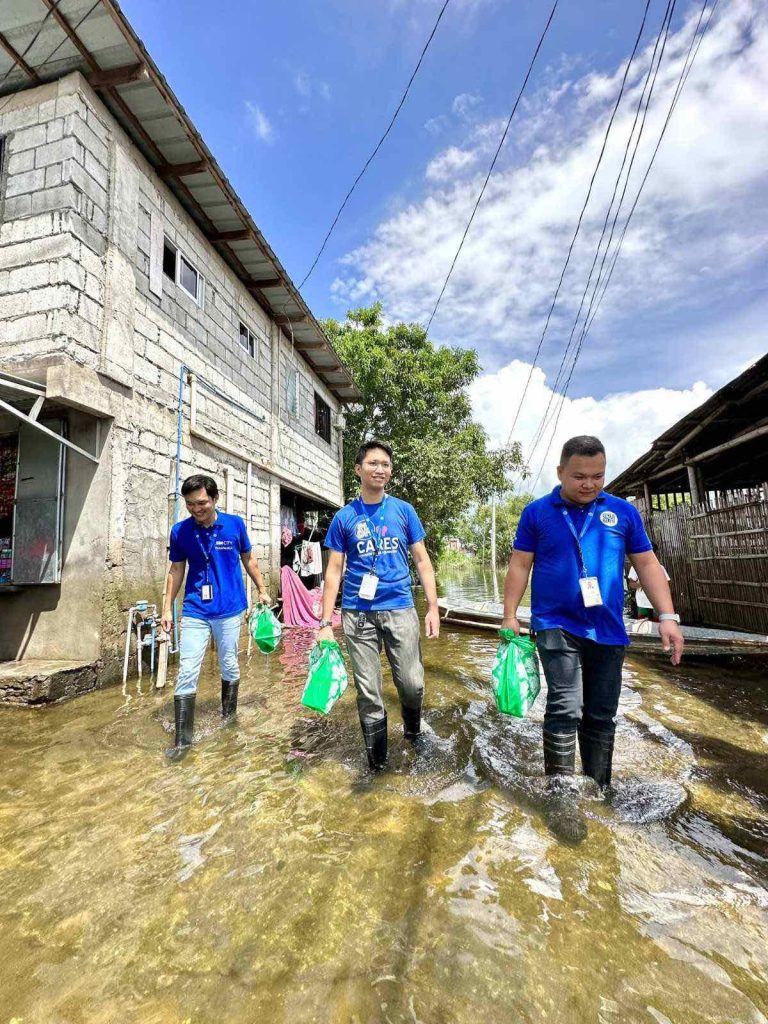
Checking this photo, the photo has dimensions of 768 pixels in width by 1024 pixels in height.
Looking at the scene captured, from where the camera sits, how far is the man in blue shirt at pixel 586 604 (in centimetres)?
260

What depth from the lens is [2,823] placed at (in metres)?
2.64

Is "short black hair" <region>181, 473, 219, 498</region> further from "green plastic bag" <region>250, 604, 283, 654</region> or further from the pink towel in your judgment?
the pink towel

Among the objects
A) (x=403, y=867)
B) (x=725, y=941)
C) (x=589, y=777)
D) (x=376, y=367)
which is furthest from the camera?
(x=376, y=367)

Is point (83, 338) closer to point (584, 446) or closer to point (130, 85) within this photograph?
point (130, 85)

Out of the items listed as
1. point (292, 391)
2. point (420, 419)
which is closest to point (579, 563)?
point (292, 391)

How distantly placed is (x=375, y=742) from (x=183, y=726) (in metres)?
1.49

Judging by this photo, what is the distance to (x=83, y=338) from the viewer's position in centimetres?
542

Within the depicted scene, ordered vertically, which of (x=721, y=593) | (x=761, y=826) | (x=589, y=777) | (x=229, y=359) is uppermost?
(x=229, y=359)

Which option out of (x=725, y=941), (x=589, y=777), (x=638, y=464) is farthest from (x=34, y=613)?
(x=638, y=464)

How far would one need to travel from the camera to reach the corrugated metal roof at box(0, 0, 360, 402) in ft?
16.8

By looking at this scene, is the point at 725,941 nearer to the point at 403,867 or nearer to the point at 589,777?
the point at 589,777

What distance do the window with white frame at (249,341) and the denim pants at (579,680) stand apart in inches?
343

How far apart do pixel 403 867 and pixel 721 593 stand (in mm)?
7856

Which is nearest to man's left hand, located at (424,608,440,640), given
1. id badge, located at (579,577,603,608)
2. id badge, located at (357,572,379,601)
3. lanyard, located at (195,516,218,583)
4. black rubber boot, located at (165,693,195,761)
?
id badge, located at (357,572,379,601)
